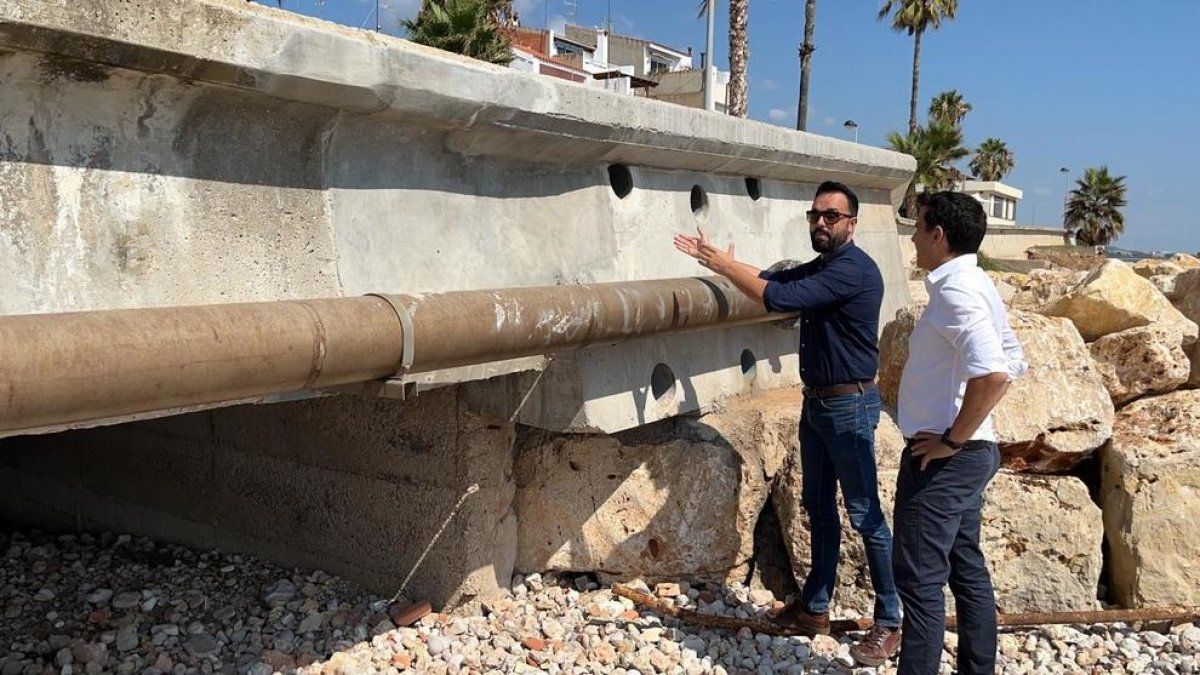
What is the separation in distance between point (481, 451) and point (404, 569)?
2.66ft

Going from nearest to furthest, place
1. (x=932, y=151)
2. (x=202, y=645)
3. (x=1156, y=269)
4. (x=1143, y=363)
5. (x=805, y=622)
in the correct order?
(x=805, y=622) → (x=202, y=645) → (x=1143, y=363) → (x=1156, y=269) → (x=932, y=151)

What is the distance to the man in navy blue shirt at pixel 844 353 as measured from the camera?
396cm

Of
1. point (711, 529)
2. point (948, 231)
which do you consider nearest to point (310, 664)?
point (711, 529)

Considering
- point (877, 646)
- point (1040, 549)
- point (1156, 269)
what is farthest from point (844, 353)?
point (1156, 269)

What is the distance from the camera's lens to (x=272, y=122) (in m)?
3.24

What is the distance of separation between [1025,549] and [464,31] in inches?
667

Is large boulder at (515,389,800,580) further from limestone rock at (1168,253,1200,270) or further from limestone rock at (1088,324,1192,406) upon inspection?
limestone rock at (1168,253,1200,270)

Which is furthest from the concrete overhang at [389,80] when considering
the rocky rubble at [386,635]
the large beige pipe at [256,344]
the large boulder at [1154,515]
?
the large boulder at [1154,515]

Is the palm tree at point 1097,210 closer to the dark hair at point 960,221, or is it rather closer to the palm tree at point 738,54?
the palm tree at point 738,54

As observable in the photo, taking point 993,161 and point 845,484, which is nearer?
point 845,484

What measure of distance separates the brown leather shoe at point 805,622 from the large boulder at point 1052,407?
4.76 ft

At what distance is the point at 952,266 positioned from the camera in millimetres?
3334

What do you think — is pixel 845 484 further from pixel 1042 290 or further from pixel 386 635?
pixel 1042 290

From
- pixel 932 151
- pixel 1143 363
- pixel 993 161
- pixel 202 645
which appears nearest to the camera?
pixel 202 645
